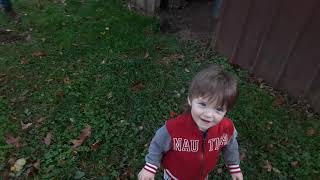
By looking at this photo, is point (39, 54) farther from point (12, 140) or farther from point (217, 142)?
point (217, 142)

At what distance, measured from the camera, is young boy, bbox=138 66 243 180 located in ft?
6.50

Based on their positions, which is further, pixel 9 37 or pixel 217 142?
pixel 9 37

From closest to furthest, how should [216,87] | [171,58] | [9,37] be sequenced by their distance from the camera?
1. [216,87]
2. [171,58]
3. [9,37]

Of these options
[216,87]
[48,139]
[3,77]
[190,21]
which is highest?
[216,87]

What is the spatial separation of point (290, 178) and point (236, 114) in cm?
102

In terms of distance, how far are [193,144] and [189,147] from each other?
0.04 m

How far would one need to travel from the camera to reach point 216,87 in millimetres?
1960

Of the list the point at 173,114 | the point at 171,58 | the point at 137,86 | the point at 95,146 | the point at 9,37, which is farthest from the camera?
the point at 9,37

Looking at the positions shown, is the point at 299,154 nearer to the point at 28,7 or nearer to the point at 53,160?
the point at 53,160

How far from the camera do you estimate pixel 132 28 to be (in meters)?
6.18

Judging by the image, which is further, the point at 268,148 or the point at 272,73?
the point at 272,73

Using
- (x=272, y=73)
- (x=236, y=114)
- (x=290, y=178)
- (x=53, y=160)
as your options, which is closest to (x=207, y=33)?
(x=272, y=73)

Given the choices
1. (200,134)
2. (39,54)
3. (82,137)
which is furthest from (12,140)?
(200,134)

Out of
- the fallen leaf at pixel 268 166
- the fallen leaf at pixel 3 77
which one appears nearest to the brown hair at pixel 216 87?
the fallen leaf at pixel 268 166
